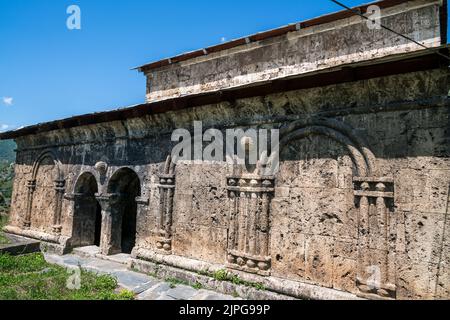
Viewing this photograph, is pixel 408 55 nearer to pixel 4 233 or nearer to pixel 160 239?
pixel 160 239

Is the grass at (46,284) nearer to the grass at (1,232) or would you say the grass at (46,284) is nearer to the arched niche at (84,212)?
the arched niche at (84,212)

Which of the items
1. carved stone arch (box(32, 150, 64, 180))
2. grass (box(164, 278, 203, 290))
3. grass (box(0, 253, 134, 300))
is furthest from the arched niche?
grass (box(164, 278, 203, 290))

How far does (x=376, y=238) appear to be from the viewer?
150 inches

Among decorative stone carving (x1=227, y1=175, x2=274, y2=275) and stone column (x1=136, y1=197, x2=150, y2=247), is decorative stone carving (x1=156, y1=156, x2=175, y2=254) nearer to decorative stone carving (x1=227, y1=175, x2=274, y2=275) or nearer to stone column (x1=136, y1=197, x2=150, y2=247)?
stone column (x1=136, y1=197, x2=150, y2=247)

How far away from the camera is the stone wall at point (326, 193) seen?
3615mm

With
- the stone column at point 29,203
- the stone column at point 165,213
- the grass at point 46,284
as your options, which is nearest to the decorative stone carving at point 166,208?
the stone column at point 165,213

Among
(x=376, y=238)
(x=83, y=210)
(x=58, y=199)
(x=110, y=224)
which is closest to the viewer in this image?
(x=376, y=238)

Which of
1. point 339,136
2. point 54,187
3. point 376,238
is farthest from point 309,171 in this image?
point 54,187

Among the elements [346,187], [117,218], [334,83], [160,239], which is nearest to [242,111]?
[334,83]

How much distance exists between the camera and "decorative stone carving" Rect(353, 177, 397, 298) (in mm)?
3734

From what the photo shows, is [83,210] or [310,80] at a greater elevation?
[310,80]

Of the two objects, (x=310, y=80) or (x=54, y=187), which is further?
(x=54, y=187)

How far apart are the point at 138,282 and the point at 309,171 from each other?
3.38 meters

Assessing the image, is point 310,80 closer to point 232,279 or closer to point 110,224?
point 232,279
